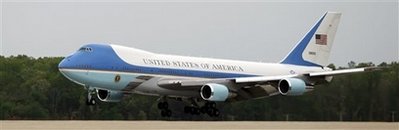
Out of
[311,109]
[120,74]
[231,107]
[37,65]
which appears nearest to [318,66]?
[311,109]

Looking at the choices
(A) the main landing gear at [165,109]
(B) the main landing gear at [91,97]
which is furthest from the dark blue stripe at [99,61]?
(A) the main landing gear at [165,109]

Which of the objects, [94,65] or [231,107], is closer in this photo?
[94,65]

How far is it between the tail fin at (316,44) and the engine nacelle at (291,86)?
8.15 metres

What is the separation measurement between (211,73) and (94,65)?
834 cm

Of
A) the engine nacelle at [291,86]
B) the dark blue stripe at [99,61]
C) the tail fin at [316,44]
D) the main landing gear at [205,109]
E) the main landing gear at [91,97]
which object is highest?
the tail fin at [316,44]

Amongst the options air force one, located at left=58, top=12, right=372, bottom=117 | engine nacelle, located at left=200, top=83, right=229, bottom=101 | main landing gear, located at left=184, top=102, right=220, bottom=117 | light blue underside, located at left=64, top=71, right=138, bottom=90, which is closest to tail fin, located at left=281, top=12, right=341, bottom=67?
air force one, located at left=58, top=12, right=372, bottom=117

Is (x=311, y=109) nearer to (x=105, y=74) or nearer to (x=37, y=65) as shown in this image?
(x=105, y=74)

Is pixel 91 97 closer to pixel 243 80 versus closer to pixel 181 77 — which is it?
pixel 181 77

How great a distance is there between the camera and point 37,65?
91562 mm

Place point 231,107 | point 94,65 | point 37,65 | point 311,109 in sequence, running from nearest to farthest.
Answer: point 94,65 → point 311,109 → point 231,107 → point 37,65

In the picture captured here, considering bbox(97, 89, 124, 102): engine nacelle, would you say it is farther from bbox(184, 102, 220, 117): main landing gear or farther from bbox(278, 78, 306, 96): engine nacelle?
bbox(278, 78, 306, 96): engine nacelle

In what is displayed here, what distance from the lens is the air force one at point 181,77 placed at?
6375 cm

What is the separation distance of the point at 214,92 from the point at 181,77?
2.93 m

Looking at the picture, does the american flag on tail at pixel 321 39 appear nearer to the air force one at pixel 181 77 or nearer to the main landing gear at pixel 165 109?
the air force one at pixel 181 77
